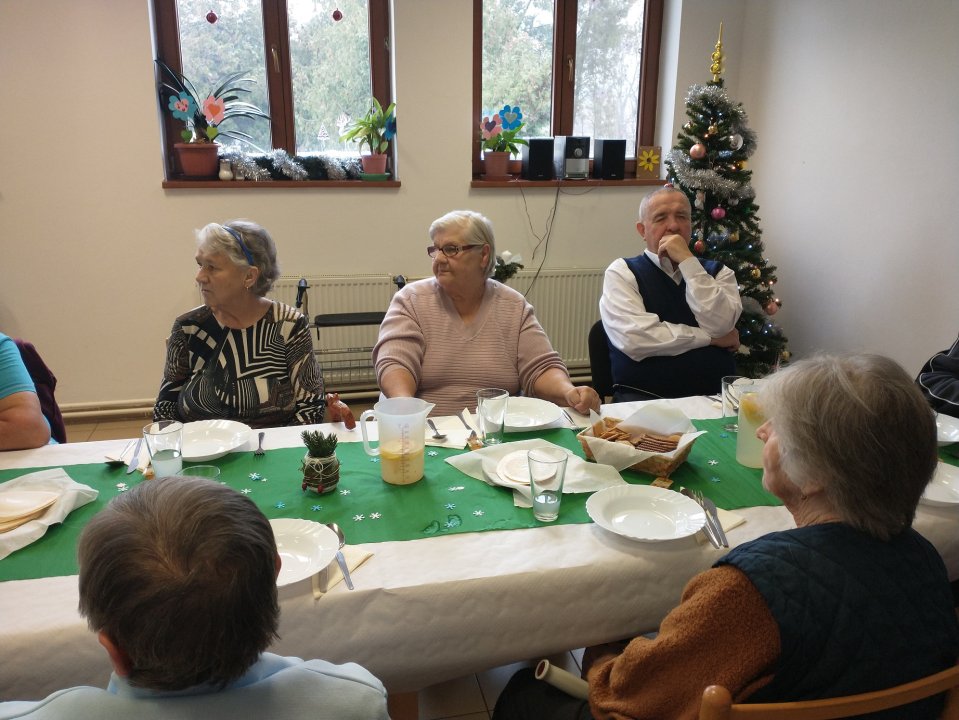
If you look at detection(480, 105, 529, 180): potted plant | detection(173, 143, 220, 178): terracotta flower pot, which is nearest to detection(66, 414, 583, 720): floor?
detection(480, 105, 529, 180): potted plant

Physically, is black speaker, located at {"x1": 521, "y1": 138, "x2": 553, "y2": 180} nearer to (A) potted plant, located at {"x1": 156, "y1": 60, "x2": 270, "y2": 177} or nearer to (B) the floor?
(A) potted plant, located at {"x1": 156, "y1": 60, "x2": 270, "y2": 177}

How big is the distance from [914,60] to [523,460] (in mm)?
2845

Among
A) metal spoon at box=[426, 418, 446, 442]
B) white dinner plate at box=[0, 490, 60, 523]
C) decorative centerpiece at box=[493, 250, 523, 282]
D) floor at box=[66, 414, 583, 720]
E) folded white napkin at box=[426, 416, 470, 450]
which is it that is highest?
decorative centerpiece at box=[493, 250, 523, 282]

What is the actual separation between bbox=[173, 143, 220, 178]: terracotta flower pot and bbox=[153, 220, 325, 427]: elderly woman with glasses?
1.70 metres

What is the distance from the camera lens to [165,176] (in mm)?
3693

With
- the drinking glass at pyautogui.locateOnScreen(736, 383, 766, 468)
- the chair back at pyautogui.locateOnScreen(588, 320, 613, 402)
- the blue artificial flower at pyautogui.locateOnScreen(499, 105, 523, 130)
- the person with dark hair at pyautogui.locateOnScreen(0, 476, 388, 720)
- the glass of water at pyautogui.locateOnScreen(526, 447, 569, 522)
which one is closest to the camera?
the person with dark hair at pyautogui.locateOnScreen(0, 476, 388, 720)

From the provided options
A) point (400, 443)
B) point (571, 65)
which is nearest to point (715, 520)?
point (400, 443)

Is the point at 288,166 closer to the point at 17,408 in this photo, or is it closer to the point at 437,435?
the point at 17,408

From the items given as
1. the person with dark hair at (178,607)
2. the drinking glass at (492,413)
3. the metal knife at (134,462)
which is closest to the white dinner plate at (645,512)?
the drinking glass at (492,413)

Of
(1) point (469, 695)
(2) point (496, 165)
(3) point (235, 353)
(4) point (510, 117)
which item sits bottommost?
(1) point (469, 695)

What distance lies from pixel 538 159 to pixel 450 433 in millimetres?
2703

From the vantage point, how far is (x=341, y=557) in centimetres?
124

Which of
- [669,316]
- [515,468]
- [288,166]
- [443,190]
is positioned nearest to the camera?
[515,468]

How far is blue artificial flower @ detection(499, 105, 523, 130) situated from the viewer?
4.01m
